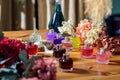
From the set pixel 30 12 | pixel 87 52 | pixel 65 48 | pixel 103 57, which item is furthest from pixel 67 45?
pixel 30 12

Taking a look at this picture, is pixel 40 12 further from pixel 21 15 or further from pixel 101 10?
pixel 101 10

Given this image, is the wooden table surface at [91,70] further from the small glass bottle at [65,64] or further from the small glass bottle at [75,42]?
the small glass bottle at [75,42]

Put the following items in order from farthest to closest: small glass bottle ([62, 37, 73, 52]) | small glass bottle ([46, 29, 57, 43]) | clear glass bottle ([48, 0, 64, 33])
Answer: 1. clear glass bottle ([48, 0, 64, 33])
2. small glass bottle ([46, 29, 57, 43])
3. small glass bottle ([62, 37, 73, 52])

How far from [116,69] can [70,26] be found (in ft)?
1.69

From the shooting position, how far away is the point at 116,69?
139cm

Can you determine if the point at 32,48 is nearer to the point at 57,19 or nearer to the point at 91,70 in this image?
the point at 91,70

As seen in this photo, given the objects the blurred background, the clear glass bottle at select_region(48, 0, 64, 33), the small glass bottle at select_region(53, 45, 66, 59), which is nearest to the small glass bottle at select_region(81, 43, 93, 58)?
the small glass bottle at select_region(53, 45, 66, 59)

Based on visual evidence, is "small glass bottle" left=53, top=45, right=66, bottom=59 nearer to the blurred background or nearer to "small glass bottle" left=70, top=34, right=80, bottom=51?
"small glass bottle" left=70, top=34, right=80, bottom=51

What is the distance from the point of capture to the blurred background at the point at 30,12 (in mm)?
2857

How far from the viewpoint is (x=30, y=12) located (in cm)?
294

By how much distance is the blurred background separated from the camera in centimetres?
286

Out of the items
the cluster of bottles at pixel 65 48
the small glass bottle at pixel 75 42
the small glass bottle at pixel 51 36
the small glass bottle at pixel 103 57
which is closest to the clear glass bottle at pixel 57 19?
the cluster of bottles at pixel 65 48

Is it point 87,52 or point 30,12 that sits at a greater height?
point 30,12

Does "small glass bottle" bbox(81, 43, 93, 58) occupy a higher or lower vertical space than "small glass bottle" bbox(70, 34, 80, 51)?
lower
